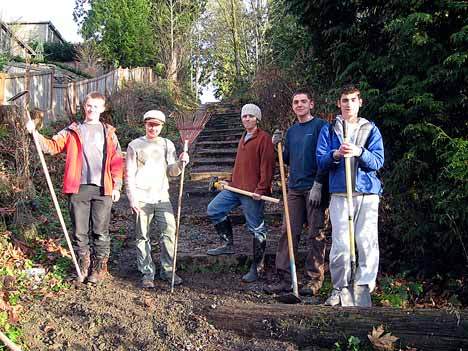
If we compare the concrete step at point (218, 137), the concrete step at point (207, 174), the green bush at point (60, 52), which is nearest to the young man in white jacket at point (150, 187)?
the concrete step at point (207, 174)

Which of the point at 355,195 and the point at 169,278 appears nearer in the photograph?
the point at 355,195

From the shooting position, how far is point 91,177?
16.1 ft

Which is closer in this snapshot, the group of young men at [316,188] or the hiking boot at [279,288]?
the group of young men at [316,188]

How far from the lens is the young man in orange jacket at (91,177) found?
4898 millimetres

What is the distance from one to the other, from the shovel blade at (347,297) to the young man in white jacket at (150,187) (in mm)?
1728

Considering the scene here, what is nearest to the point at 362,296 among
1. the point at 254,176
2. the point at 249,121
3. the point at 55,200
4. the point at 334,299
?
the point at 334,299

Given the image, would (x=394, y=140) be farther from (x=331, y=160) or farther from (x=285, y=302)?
(x=285, y=302)

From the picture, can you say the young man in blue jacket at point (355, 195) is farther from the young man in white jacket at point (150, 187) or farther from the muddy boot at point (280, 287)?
the young man in white jacket at point (150, 187)

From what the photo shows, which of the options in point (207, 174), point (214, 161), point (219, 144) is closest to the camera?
point (207, 174)

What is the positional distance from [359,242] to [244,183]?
4.67ft

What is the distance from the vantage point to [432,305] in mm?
4609

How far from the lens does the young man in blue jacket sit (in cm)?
433

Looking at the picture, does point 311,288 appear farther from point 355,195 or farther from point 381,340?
point 381,340

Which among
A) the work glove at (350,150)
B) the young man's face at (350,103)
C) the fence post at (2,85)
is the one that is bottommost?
the work glove at (350,150)
